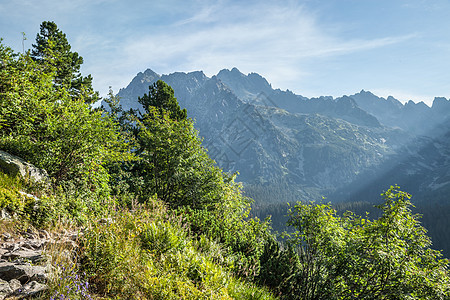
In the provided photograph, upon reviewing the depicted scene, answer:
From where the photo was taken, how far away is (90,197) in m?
8.62

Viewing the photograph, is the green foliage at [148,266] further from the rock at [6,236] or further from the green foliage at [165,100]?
the green foliage at [165,100]

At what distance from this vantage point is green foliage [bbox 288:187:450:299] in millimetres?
8391

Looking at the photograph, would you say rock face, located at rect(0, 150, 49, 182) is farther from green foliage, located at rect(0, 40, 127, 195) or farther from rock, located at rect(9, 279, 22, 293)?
rock, located at rect(9, 279, 22, 293)

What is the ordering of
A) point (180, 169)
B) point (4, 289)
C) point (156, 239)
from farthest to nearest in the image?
point (180, 169) < point (156, 239) < point (4, 289)

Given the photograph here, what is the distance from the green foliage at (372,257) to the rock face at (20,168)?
965 cm

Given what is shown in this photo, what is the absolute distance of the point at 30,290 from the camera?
3633 millimetres

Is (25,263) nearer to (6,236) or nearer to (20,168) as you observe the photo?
(6,236)

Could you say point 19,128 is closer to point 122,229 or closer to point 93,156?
point 93,156

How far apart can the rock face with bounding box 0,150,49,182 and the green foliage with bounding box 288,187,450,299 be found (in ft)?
31.7

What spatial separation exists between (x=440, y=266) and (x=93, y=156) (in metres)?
14.0

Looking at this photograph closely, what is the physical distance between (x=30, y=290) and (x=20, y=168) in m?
5.32

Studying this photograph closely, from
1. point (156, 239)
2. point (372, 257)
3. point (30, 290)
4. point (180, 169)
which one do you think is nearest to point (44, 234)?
point (30, 290)

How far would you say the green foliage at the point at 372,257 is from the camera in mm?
8391

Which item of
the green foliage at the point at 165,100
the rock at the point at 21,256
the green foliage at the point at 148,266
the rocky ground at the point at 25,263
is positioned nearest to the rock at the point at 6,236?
the rocky ground at the point at 25,263
